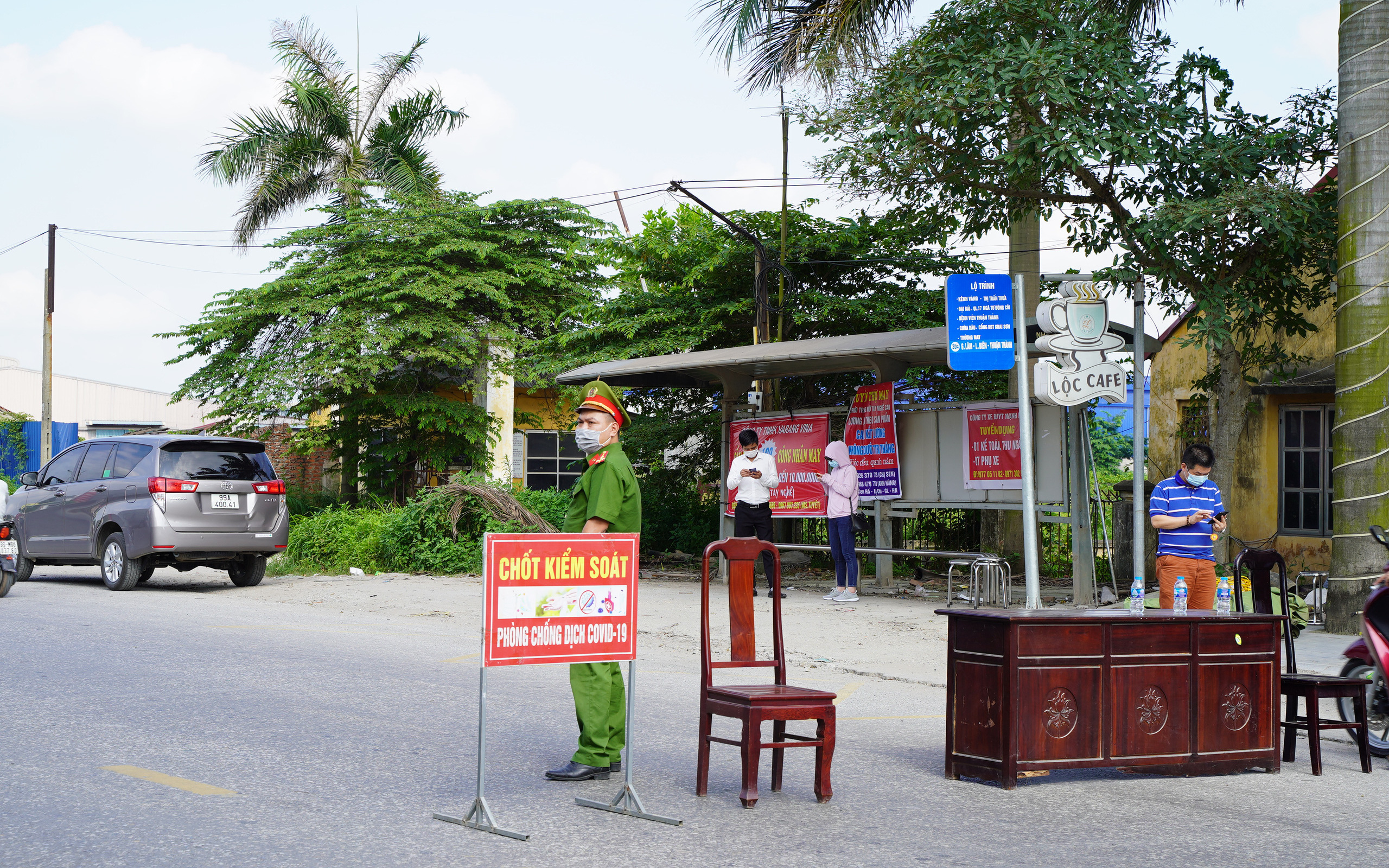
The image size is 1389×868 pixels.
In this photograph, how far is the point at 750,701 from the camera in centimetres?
562

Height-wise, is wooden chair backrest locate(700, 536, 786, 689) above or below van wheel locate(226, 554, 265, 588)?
above

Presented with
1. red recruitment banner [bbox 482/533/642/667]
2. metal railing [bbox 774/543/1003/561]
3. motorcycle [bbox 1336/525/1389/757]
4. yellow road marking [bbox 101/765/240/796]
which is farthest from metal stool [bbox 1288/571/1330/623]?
yellow road marking [bbox 101/765/240/796]

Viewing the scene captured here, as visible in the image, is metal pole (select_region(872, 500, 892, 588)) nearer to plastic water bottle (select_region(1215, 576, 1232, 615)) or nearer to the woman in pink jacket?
the woman in pink jacket

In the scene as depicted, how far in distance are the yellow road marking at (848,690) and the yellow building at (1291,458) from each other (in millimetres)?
8796

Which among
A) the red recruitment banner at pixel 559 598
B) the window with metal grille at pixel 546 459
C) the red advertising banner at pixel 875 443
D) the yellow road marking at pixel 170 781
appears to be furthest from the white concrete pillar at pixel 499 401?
the red recruitment banner at pixel 559 598

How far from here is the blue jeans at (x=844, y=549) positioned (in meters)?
14.4

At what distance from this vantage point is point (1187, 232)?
12.5m

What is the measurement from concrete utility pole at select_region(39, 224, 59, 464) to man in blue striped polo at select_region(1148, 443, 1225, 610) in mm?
29128

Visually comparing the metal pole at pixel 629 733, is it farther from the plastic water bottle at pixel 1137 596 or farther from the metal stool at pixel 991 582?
the metal stool at pixel 991 582

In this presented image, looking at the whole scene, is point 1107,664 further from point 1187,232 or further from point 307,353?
point 307,353

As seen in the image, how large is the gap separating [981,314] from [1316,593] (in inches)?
315

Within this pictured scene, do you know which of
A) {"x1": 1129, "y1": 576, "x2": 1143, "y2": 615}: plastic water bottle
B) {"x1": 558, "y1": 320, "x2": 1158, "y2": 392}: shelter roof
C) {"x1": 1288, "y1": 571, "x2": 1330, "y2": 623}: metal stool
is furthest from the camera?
{"x1": 558, "y1": 320, "x2": 1158, "y2": 392}: shelter roof

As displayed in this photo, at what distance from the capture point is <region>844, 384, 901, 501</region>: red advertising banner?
50.0 ft

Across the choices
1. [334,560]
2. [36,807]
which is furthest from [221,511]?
[36,807]
